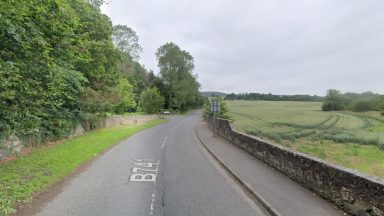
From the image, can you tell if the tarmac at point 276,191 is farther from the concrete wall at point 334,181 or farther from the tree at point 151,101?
the tree at point 151,101

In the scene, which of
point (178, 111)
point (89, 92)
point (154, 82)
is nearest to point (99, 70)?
point (89, 92)

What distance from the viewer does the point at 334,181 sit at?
7.41 meters

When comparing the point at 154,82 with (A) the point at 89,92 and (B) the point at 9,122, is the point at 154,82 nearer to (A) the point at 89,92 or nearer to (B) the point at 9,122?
(A) the point at 89,92

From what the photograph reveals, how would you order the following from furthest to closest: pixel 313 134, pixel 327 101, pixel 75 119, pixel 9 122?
1. pixel 327 101
2. pixel 313 134
3. pixel 75 119
4. pixel 9 122

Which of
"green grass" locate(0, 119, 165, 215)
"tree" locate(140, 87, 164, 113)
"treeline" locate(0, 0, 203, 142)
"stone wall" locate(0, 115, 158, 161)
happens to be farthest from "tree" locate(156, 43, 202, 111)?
"green grass" locate(0, 119, 165, 215)

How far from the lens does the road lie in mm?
6968

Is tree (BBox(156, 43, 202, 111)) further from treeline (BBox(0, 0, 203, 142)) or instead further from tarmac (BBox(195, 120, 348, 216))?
tarmac (BBox(195, 120, 348, 216))

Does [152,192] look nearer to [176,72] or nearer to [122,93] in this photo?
[122,93]

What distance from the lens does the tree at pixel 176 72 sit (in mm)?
93312

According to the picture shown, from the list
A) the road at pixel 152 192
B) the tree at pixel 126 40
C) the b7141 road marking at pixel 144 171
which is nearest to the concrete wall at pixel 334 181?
the road at pixel 152 192

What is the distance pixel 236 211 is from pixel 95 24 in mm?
23476

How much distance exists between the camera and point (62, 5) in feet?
35.1

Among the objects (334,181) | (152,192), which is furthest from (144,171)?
(334,181)

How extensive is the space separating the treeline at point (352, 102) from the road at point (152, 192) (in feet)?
269
